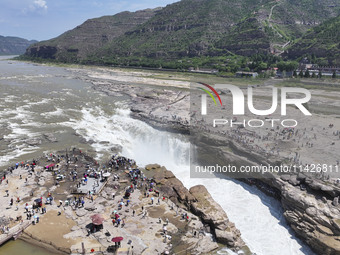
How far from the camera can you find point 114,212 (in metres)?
25.4

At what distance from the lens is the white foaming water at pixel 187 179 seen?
25.7 m

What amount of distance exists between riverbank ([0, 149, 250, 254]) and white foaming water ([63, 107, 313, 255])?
300cm

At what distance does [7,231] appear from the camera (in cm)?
2233

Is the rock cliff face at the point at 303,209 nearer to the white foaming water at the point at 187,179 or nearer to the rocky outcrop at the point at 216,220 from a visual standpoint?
the rocky outcrop at the point at 216,220

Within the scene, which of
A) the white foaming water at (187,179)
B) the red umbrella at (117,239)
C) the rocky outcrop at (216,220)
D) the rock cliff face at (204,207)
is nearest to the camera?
the red umbrella at (117,239)

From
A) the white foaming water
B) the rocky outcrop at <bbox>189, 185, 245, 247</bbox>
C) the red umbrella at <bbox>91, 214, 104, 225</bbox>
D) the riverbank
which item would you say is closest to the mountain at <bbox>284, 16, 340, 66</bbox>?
the white foaming water

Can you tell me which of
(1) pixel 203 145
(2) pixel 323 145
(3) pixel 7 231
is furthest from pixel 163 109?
(3) pixel 7 231

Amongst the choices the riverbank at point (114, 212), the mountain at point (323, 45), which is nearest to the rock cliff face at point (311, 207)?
the riverbank at point (114, 212)

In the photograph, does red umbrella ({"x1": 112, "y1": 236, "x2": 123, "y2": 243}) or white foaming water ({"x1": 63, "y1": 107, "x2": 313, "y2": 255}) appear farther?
white foaming water ({"x1": 63, "y1": 107, "x2": 313, "y2": 255})

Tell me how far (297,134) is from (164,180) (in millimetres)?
25185

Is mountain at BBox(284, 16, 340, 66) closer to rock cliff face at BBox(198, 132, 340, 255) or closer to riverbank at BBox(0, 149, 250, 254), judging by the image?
rock cliff face at BBox(198, 132, 340, 255)

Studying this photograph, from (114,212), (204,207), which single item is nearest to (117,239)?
(114,212)

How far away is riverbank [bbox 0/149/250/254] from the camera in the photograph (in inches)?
874

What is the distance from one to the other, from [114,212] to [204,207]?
919 cm
